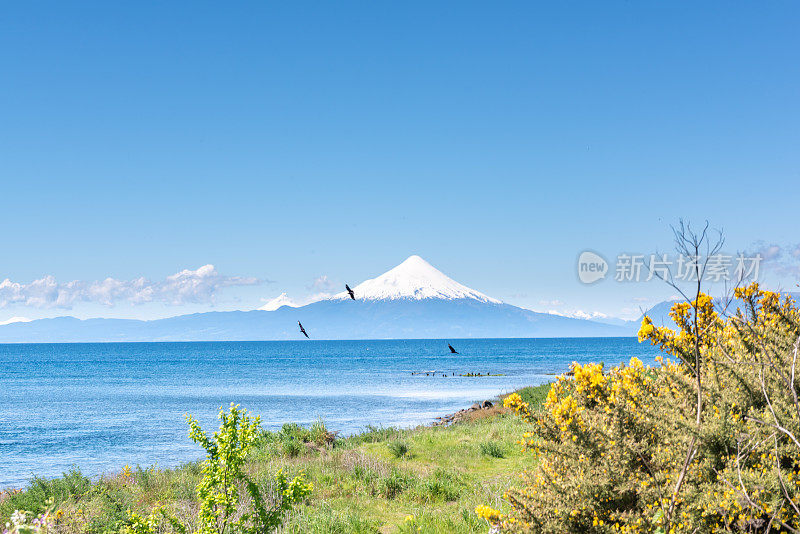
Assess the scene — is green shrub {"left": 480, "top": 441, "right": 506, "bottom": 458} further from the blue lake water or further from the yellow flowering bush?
the blue lake water

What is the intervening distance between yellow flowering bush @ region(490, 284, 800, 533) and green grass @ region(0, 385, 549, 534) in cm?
387

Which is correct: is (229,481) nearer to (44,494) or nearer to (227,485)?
(227,485)

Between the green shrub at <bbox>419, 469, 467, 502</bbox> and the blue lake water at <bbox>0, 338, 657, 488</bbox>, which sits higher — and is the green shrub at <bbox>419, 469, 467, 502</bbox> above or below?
above

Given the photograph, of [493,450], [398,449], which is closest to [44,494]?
[398,449]

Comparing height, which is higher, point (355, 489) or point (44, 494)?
point (44, 494)

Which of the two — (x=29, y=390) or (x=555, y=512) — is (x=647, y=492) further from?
(x=29, y=390)

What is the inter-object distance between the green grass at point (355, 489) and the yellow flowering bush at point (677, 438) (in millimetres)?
3871

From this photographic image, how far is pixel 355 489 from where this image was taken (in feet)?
46.0

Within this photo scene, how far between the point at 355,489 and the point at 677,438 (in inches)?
388

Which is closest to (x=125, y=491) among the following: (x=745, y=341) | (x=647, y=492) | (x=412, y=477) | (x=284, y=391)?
(x=412, y=477)

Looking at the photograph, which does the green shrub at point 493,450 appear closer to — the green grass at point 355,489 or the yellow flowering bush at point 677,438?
the green grass at point 355,489

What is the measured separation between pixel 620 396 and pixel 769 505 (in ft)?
6.06

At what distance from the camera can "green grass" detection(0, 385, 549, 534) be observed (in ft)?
35.1

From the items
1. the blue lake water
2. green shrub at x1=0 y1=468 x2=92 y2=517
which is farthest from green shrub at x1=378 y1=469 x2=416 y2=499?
the blue lake water
